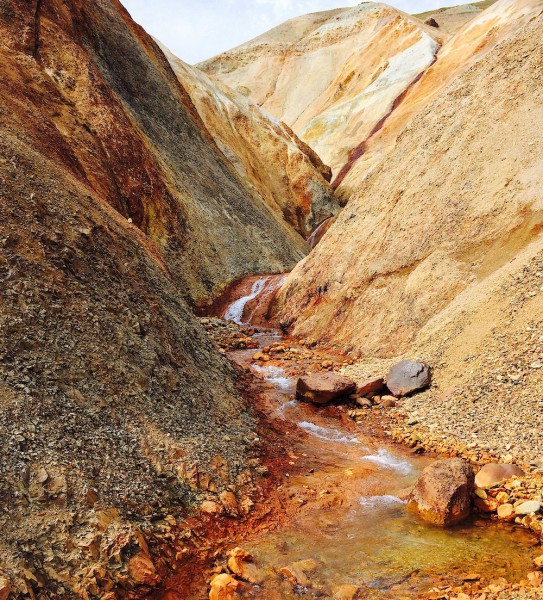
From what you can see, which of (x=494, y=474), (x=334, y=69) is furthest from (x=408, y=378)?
(x=334, y=69)

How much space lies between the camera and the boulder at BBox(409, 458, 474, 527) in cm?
786

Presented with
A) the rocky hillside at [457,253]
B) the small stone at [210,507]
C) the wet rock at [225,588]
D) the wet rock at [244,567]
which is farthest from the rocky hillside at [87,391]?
the rocky hillside at [457,253]

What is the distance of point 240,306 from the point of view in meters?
25.8

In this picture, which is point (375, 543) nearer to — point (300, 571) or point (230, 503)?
point (300, 571)

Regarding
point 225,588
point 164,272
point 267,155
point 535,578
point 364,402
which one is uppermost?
point 267,155

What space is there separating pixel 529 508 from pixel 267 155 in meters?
44.4

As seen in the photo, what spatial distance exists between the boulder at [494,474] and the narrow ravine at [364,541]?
2.86 feet

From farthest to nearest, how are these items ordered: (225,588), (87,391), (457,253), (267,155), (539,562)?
(267,155) < (457,253) < (87,391) < (539,562) < (225,588)

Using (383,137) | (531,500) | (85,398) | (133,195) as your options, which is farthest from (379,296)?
(383,137)

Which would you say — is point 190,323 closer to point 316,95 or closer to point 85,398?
point 85,398

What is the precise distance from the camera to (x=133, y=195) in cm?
2520

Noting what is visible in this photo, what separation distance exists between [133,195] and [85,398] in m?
18.7

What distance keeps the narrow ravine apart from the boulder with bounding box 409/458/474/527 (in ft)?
0.56

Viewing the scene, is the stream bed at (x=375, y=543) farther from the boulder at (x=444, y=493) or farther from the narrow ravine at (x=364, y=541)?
the boulder at (x=444, y=493)
